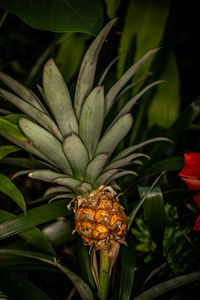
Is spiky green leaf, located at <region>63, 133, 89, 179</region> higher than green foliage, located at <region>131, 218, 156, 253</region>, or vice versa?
spiky green leaf, located at <region>63, 133, 89, 179</region>

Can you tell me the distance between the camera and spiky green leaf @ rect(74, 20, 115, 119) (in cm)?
68

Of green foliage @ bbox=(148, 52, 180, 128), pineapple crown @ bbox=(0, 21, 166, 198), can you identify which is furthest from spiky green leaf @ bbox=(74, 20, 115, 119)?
green foliage @ bbox=(148, 52, 180, 128)

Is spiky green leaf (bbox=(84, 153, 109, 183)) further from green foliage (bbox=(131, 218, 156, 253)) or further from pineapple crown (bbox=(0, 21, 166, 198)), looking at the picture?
green foliage (bbox=(131, 218, 156, 253))

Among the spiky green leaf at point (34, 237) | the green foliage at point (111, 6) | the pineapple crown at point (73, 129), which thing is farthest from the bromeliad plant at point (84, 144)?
the green foliage at point (111, 6)

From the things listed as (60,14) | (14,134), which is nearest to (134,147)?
(14,134)

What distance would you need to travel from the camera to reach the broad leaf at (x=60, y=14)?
2.70ft

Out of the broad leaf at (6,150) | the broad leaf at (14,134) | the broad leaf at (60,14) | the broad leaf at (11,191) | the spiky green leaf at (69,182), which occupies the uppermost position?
the broad leaf at (60,14)

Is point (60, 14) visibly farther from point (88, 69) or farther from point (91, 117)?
point (91, 117)

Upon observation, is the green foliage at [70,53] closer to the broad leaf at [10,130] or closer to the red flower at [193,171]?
the broad leaf at [10,130]

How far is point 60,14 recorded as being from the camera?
846 mm

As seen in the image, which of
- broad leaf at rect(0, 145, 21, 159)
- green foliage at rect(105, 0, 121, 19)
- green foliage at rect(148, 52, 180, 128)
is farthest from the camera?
green foliage at rect(148, 52, 180, 128)

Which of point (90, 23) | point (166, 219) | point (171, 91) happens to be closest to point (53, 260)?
point (166, 219)

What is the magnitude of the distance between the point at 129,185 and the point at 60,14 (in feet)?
Answer: 1.79

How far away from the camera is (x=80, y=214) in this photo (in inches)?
26.4
